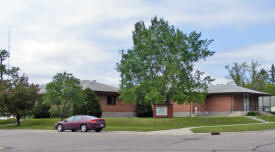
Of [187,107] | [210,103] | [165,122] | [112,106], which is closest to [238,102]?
[210,103]

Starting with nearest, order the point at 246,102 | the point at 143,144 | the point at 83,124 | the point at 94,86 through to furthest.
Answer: the point at 143,144 < the point at 83,124 < the point at 94,86 < the point at 246,102

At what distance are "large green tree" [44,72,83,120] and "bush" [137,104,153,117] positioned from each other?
1429 centimetres

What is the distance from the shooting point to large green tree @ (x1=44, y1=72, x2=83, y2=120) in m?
35.8

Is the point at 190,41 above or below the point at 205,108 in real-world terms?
above

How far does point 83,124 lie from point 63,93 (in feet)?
25.8

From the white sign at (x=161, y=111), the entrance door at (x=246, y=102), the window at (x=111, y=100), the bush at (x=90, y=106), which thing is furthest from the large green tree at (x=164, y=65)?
the entrance door at (x=246, y=102)

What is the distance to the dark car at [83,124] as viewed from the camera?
91.3ft

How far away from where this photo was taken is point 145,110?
49094 millimetres

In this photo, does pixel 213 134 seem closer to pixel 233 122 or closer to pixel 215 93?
pixel 233 122

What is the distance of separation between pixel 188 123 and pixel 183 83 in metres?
4.17

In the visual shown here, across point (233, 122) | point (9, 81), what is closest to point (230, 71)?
point (233, 122)

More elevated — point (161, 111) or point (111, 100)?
point (111, 100)

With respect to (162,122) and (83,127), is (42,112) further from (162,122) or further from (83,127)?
(83,127)

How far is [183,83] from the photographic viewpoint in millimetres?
36188
